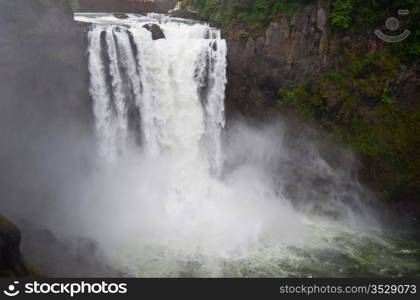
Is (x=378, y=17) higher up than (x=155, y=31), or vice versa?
(x=378, y=17)

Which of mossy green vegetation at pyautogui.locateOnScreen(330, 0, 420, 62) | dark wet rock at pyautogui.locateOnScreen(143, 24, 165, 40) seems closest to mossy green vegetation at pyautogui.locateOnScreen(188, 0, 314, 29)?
mossy green vegetation at pyautogui.locateOnScreen(330, 0, 420, 62)

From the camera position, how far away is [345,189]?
22.0 m

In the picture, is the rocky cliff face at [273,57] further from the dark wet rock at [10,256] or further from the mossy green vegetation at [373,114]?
the dark wet rock at [10,256]

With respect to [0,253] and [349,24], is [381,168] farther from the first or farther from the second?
[0,253]

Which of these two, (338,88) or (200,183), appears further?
(200,183)

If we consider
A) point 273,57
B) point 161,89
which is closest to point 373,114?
point 273,57

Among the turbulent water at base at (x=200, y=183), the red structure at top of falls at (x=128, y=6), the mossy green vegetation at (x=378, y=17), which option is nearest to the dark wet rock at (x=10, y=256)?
the turbulent water at base at (x=200, y=183)

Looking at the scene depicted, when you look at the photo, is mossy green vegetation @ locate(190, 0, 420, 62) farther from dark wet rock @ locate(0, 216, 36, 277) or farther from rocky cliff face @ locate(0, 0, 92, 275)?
dark wet rock @ locate(0, 216, 36, 277)

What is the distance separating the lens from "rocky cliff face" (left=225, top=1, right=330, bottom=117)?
21.8 metres

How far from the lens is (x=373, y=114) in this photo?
2117 centimetres

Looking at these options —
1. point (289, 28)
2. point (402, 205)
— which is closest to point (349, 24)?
point (289, 28)

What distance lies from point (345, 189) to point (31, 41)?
1952cm

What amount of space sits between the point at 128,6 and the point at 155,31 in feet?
35.4

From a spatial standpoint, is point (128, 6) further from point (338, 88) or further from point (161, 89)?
point (338, 88)
